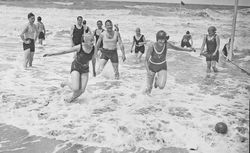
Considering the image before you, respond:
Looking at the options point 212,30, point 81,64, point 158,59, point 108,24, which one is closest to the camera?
point 81,64

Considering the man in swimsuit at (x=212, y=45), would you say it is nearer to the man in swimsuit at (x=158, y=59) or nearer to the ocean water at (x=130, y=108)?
the ocean water at (x=130, y=108)

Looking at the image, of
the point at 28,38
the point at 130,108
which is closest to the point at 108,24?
the point at 130,108

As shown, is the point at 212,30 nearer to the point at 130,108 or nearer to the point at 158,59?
the point at 158,59

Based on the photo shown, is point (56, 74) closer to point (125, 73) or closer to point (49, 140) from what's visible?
point (125, 73)

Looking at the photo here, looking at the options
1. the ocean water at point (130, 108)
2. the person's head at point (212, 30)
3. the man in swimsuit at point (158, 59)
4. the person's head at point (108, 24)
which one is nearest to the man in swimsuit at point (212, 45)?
the person's head at point (212, 30)

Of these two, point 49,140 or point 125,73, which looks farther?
point 125,73

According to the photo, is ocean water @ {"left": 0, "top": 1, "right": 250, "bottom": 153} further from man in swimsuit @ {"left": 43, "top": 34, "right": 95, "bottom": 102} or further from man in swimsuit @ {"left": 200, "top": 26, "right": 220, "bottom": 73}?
man in swimsuit @ {"left": 200, "top": 26, "right": 220, "bottom": 73}

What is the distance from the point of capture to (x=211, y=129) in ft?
17.4

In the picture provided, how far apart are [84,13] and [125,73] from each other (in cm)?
3499

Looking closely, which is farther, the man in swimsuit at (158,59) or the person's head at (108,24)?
the person's head at (108,24)

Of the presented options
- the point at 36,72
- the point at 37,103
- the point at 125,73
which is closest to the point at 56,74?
the point at 36,72

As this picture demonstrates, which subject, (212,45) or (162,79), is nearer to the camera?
(162,79)

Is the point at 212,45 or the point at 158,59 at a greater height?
the point at 212,45

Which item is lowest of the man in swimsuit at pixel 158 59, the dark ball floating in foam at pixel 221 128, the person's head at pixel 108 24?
the dark ball floating in foam at pixel 221 128
